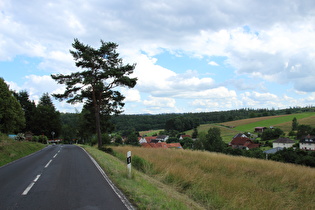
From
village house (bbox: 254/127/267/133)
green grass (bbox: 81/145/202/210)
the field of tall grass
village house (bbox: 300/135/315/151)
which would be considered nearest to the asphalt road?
green grass (bbox: 81/145/202/210)

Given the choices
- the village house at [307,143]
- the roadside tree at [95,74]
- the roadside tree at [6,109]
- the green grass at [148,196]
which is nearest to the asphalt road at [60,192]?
the green grass at [148,196]

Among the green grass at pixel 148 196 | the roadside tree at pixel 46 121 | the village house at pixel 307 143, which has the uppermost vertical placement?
the roadside tree at pixel 46 121

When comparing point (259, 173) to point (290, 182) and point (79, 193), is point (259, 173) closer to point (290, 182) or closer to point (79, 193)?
point (290, 182)

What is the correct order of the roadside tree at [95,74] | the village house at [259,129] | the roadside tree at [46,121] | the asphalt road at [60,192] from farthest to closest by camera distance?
the village house at [259,129], the roadside tree at [46,121], the roadside tree at [95,74], the asphalt road at [60,192]

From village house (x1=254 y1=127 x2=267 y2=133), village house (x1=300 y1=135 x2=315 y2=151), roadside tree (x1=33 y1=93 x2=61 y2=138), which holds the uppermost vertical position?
roadside tree (x1=33 y1=93 x2=61 y2=138)

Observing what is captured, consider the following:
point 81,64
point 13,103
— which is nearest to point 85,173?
point 81,64

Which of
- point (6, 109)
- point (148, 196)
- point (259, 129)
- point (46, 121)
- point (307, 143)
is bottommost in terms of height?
point (307, 143)

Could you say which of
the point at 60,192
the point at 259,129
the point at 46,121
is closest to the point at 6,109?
the point at 46,121

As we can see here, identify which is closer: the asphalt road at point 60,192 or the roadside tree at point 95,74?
the asphalt road at point 60,192

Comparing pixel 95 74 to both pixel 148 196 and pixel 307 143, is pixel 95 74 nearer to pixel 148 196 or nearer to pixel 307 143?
pixel 148 196

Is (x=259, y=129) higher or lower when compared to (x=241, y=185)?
lower

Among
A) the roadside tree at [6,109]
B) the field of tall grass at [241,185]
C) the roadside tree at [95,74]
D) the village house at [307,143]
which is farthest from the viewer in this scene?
the village house at [307,143]

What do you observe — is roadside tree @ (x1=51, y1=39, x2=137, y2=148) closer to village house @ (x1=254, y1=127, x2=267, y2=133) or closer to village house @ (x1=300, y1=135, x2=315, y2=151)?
village house @ (x1=300, y1=135, x2=315, y2=151)

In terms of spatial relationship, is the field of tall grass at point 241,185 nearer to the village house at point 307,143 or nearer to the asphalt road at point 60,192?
the asphalt road at point 60,192
